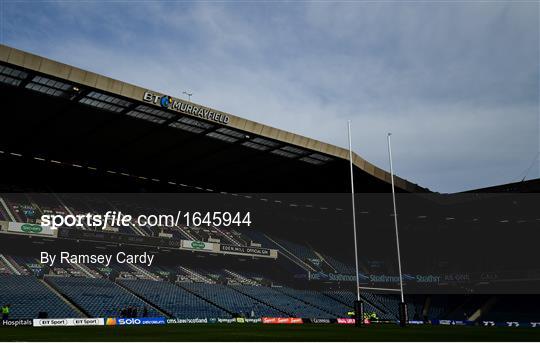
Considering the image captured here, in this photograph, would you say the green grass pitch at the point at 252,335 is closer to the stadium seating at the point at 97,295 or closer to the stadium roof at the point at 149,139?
the stadium seating at the point at 97,295

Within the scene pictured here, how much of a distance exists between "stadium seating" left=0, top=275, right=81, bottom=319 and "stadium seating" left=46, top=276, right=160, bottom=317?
1183 mm

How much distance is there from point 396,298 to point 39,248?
3766cm

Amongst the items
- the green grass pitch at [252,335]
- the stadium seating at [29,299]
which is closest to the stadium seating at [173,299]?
the stadium seating at [29,299]

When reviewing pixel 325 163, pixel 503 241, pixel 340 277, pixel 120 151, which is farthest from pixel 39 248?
pixel 503 241

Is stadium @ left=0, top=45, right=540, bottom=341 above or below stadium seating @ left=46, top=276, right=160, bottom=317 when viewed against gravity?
above

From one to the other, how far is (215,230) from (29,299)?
23474 millimetres

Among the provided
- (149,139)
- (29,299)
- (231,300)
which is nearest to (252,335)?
(149,139)

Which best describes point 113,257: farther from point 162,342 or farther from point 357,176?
point 162,342

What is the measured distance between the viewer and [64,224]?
40812 mm

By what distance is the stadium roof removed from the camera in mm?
27625

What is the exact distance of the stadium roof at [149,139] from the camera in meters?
27.6

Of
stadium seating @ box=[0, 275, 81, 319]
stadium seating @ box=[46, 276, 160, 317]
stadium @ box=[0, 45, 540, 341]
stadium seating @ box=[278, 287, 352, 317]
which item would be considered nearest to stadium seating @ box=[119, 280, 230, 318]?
stadium @ box=[0, 45, 540, 341]

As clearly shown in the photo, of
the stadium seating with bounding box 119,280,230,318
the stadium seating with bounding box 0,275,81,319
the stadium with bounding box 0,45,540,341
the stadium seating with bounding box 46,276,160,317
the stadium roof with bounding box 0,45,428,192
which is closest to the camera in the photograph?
the stadium roof with bounding box 0,45,428,192

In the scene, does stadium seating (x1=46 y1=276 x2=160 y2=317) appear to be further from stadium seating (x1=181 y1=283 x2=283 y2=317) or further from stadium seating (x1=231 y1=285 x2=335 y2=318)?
stadium seating (x1=231 y1=285 x2=335 y2=318)
